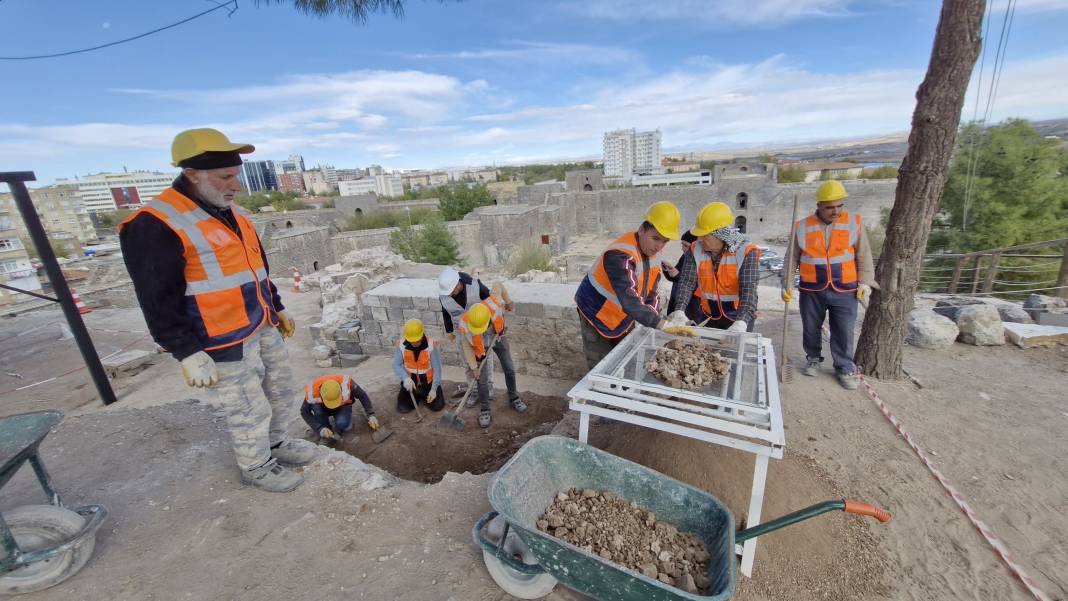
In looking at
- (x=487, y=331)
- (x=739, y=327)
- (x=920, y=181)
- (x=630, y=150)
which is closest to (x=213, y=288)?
(x=487, y=331)

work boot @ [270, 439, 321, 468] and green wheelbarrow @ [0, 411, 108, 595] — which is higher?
green wheelbarrow @ [0, 411, 108, 595]

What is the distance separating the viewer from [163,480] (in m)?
2.62

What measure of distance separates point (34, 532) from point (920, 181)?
5628 mm

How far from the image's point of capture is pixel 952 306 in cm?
499

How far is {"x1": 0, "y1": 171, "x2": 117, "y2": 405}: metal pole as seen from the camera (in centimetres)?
352

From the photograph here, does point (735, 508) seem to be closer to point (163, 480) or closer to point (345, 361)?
point (163, 480)

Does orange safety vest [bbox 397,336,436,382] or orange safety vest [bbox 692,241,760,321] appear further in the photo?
orange safety vest [bbox 397,336,436,382]

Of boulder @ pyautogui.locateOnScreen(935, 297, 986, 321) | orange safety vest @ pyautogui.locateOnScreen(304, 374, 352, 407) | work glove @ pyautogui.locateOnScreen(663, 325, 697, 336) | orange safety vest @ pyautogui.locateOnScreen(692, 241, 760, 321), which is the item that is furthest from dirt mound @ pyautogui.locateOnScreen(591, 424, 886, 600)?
boulder @ pyautogui.locateOnScreen(935, 297, 986, 321)

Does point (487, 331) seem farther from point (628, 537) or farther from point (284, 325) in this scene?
point (628, 537)

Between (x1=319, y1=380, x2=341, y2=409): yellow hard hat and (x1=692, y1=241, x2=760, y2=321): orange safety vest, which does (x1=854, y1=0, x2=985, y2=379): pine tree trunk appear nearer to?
(x1=692, y1=241, x2=760, y2=321): orange safety vest

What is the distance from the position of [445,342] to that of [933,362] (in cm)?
490

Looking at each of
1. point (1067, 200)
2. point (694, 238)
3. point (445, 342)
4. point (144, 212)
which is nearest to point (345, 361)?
point (445, 342)

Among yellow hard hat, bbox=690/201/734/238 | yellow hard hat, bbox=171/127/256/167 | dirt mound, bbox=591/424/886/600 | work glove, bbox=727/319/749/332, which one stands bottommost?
dirt mound, bbox=591/424/886/600

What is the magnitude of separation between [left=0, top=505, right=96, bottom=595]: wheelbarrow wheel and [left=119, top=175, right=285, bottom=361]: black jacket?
854mm
